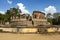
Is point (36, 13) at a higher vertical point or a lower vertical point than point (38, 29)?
higher

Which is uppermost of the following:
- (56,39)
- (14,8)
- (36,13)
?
(14,8)

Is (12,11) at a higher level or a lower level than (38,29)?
higher

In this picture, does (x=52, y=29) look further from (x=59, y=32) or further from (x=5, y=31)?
(x=5, y=31)

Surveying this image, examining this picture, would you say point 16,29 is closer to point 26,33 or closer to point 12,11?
point 26,33

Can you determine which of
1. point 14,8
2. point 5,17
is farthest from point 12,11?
point 5,17

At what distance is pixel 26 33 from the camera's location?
12.0m

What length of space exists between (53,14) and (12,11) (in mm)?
23627

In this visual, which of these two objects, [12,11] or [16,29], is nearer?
[16,29]

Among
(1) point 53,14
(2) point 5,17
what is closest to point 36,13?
(2) point 5,17

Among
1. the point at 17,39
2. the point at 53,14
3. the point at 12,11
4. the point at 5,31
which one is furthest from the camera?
the point at 53,14

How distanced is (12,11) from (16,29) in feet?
145

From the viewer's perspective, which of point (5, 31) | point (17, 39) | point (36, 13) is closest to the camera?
point (17, 39)

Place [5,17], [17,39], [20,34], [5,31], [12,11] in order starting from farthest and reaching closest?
[12,11], [5,17], [5,31], [20,34], [17,39]

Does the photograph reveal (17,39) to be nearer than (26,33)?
Yes
